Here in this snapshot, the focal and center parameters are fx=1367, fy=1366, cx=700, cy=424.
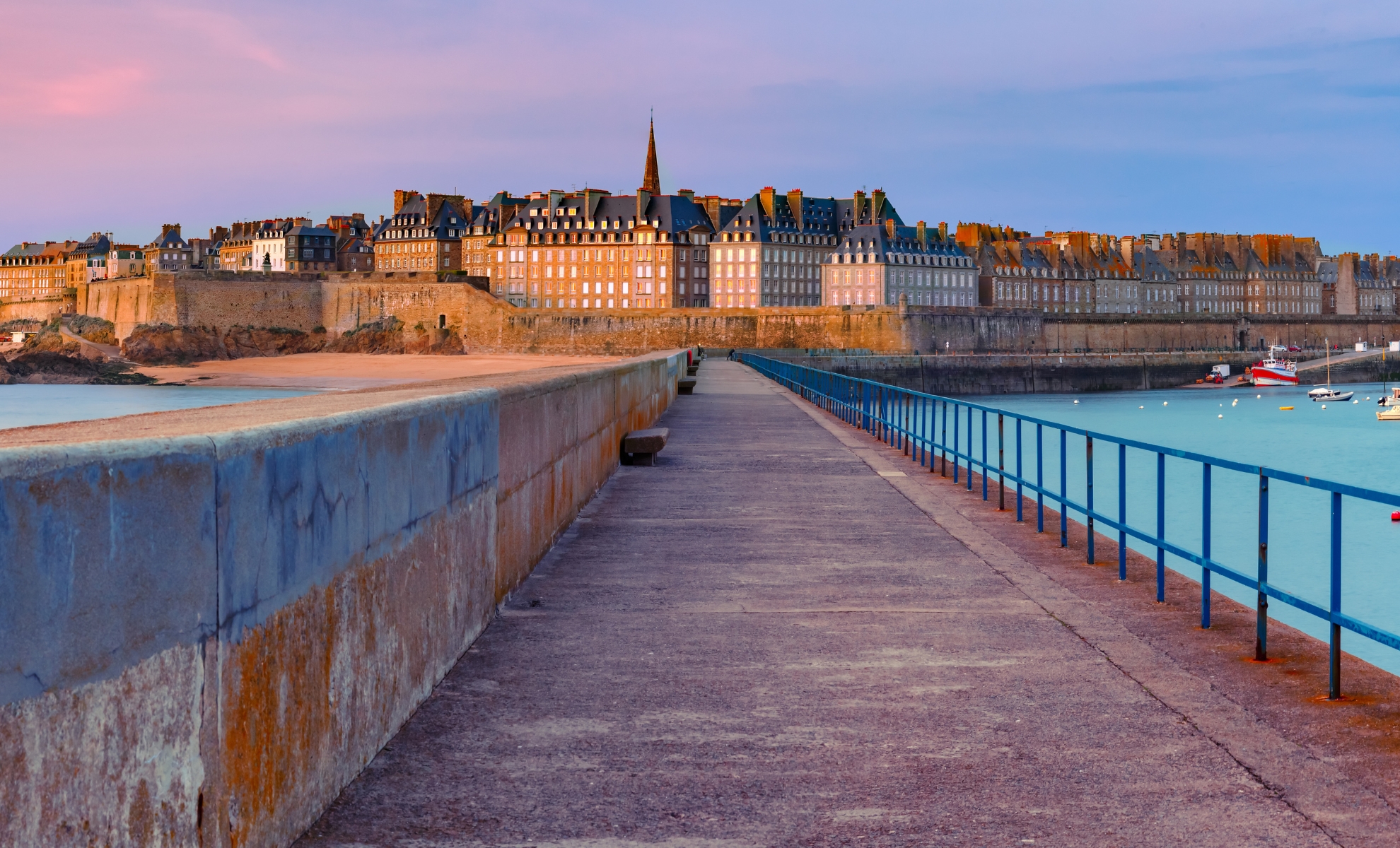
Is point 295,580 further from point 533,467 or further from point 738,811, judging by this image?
point 533,467

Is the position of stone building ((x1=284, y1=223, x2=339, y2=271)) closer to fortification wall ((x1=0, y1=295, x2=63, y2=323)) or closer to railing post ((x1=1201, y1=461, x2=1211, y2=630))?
fortification wall ((x1=0, y1=295, x2=63, y2=323))

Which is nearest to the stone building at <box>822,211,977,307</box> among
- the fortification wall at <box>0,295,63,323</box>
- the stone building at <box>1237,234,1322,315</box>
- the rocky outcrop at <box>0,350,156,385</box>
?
the rocky outcrop at <box>0,350,156,385</box>

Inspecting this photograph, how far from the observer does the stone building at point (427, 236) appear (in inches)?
4953

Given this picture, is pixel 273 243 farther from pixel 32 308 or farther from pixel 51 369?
pixel 51 369

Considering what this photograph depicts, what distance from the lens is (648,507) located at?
451 inches

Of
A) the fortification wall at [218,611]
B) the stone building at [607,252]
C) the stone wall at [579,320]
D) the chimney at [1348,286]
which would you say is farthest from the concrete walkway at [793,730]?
the chimney at [1348,286]

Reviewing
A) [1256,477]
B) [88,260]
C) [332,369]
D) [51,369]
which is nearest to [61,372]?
[51,369]

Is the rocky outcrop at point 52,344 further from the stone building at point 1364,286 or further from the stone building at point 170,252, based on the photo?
the stone building at point 1364,286

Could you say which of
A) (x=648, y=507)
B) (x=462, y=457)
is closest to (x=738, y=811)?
(x=462, y=457)

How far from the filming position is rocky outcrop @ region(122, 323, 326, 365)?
341 ft

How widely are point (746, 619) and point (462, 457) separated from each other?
1.81m

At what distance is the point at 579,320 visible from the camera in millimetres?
103188

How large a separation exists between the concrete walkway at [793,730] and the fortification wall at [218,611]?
0.35 m

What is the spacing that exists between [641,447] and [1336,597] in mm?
9987
